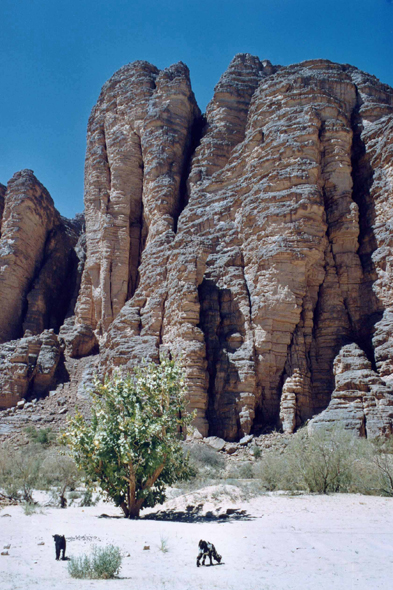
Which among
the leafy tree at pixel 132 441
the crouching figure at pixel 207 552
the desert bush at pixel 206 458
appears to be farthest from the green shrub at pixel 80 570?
the desert bush at pixel 206 458

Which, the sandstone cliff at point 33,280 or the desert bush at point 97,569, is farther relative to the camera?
the sandstone cliff at point 33,280

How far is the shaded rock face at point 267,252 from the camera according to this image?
2230cm

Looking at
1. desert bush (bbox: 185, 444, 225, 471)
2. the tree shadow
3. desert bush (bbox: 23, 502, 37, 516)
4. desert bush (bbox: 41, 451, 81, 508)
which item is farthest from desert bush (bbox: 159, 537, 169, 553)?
desert bush (bbox: 185, 444, 225, 471)

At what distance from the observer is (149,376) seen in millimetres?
12164

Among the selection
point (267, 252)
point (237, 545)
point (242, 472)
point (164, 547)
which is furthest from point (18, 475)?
point (267, 252)

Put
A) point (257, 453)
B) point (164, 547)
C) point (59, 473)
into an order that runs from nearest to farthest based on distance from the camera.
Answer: point (164, 547) < point (59, 473) < point (257, 453)

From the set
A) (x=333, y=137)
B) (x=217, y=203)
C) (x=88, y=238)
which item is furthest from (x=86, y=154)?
(x=333, y=137)

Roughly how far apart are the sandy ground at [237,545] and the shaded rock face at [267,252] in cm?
895

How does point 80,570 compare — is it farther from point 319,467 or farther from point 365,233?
point 365,233

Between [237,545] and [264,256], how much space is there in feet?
56.3

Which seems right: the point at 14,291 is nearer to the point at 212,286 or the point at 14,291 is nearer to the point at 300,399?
the point at 212,286

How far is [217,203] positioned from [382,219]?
31.4 ft

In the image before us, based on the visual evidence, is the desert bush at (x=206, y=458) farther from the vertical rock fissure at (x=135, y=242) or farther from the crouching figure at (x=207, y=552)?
the vertical rock fissure at (x=135, y=242)

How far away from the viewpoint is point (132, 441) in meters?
11.0
